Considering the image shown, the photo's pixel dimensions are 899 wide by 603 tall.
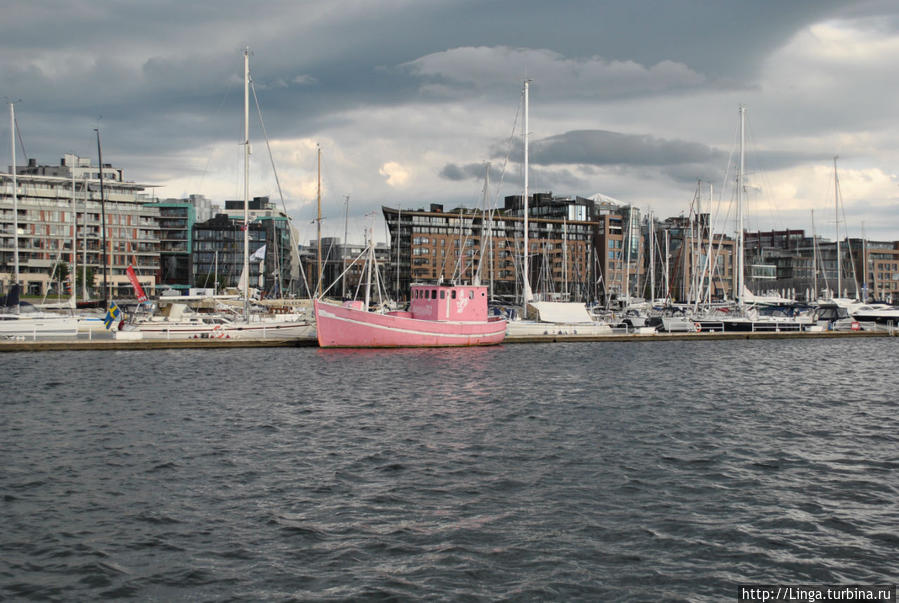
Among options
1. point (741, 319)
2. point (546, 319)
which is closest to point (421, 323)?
point (546, 319)

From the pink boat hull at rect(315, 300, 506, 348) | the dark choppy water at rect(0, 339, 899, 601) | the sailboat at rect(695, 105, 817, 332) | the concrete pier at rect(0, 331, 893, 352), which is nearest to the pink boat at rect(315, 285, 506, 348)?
the pink boat hull at rect(315, 300, 506, 348)

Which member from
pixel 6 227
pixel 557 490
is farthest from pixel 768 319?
pixel 6 227

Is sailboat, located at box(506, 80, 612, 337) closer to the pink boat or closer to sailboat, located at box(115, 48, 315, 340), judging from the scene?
the pink boat

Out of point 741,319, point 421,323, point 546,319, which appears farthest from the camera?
point 741,319

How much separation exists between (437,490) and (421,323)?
42.7 meters

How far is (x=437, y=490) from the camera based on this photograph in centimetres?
1966

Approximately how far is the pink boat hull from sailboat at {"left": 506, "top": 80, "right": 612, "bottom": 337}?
1256cm

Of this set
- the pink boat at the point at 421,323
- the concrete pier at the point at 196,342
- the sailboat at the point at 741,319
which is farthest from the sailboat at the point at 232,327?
the sailboat at the point at 741,319

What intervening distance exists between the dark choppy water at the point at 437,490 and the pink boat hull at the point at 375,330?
65.6 feet

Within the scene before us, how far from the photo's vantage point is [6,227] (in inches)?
5945

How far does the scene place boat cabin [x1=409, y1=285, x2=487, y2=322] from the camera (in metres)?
63.7

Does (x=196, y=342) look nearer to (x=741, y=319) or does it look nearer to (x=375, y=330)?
(x=375, y=330)

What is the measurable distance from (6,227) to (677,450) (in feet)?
522

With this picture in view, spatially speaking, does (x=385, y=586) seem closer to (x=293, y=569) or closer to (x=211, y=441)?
(x=293, y=569)
